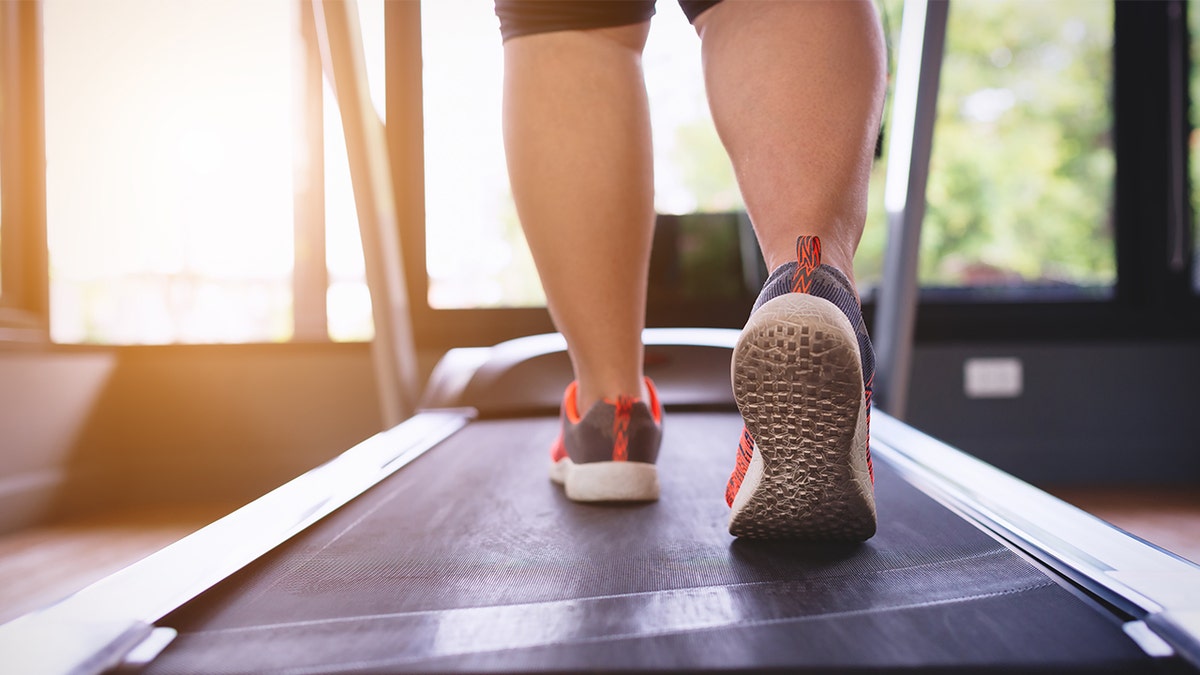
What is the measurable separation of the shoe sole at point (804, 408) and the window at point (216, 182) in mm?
1993

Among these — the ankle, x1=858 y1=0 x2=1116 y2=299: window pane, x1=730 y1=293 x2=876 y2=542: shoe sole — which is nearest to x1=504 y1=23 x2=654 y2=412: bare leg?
the ankle

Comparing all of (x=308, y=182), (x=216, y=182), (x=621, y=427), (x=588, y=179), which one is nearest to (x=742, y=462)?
(x=621, y=427)

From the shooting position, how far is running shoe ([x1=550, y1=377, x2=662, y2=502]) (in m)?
0.91

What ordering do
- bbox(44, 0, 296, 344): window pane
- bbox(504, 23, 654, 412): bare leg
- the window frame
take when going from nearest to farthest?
1. bbox(504, 23, 654, 412): bare leg
2. the window frame
3. bbox(44, 0, 296, 344): window pane

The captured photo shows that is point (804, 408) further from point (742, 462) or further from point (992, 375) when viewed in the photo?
point (992, 375)

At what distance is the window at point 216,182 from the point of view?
2.37 meters

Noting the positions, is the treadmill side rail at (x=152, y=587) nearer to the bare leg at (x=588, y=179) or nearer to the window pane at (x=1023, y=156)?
the bare leg at (x=588, y=179)

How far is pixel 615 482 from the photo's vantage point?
0.92 meters

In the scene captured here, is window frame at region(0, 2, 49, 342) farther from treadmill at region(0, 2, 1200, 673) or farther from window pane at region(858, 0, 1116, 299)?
window pane at region(858, 0, 1116, 299)


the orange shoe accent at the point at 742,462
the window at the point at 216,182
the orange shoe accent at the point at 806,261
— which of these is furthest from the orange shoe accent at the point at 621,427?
the window at the point at 216,182

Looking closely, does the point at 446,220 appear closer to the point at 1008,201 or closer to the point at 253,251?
the point at 253,251

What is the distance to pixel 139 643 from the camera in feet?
1.78

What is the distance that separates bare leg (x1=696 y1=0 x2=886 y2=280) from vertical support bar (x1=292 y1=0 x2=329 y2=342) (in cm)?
195

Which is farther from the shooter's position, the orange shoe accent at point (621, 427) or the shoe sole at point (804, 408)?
the orange shoe accent at point (621, 427)
